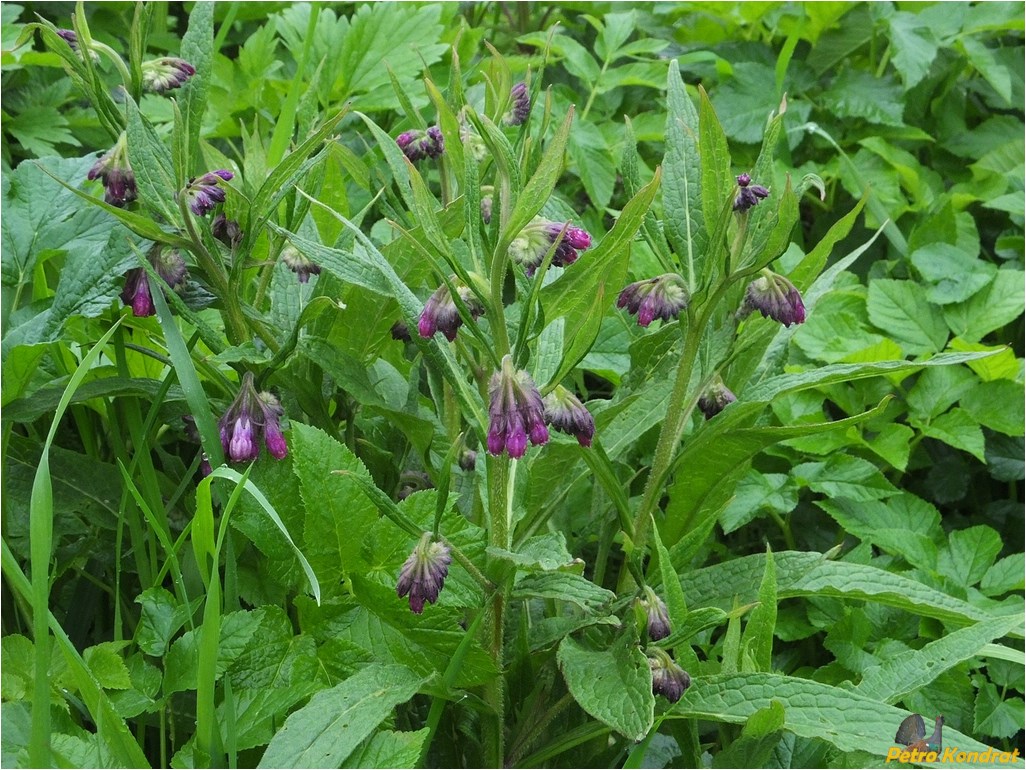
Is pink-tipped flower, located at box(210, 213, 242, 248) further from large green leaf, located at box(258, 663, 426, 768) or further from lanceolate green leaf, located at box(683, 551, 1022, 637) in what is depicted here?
lanceolate green leaf, located at box(683, 551, 1022, 637)

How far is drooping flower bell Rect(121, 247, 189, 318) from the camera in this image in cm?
145

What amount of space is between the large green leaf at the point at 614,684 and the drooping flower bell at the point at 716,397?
1.12ft

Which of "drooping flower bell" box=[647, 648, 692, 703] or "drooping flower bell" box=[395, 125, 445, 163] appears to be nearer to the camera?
"drooping flower bell" box=[647, 648, 692, 703]

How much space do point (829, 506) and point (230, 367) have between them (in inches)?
44.3

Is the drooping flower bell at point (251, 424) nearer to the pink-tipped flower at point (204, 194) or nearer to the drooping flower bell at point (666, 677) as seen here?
the pink-tipped flower at point (204, 194)

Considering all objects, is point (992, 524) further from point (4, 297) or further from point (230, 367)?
point (4, 297)

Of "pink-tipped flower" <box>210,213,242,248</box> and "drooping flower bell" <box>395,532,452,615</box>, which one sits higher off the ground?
"pink-tipped flower" <box>210,213,242,248</box>

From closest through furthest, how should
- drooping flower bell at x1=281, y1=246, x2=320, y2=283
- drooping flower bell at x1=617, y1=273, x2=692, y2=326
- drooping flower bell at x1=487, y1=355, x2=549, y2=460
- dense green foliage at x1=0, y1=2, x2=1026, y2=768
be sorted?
drooping flower bell at x1=487, y1=355, x2=549, y2=460 → dense green foliage at x1=0, y1=2, x2=1026, y2=768 → drooping flower bell at x1=617, y1=273, x2=692, y2=326 → drooping flower bell at x1=281, y1=246, x2=320, y2=283

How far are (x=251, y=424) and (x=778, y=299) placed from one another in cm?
67

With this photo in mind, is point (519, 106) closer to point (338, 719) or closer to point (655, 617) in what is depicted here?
point (655, 617)

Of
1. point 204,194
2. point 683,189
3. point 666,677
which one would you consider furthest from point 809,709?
point 204,194

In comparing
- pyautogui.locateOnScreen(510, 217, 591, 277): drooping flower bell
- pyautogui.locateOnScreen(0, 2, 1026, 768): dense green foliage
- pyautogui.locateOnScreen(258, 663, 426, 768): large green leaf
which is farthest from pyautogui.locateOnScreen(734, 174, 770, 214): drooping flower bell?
pyautogui.locateOnScreen(258, 663, 426, 768): large green leaf

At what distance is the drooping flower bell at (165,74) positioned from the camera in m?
1.47

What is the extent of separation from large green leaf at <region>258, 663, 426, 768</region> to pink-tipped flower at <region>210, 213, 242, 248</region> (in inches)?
23.0
